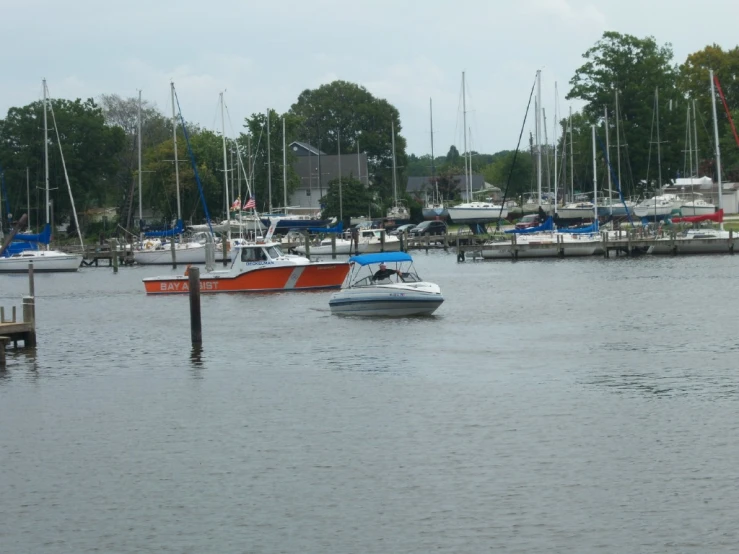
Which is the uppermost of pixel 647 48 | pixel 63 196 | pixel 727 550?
pixel 647 48

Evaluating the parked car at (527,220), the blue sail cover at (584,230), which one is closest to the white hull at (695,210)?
the parked car at (527,220)

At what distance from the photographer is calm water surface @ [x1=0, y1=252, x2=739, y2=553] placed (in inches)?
839

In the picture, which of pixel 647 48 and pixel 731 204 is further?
pixel 647 48

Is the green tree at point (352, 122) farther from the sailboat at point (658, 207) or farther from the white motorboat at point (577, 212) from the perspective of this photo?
the sailboat at point (658, 207)

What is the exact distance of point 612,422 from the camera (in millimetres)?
29047

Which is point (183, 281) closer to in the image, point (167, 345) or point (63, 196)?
point (167, 345)

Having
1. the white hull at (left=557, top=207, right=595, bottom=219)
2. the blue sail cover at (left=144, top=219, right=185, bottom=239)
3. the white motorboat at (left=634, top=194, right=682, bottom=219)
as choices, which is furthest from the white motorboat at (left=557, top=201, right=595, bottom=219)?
the blue sail cover at (left=144, top=219, right=185, bottom=239)

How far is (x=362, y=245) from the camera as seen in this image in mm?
100250

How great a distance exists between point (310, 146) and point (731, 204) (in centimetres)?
7850

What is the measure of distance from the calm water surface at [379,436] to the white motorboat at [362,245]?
45.5 meters

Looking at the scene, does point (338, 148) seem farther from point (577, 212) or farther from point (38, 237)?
point (38, 237)

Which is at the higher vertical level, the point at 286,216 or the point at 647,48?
the point at 647,48

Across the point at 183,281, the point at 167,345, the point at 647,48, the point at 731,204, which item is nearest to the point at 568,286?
the point at 183,281

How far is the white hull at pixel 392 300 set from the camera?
1881 inches
